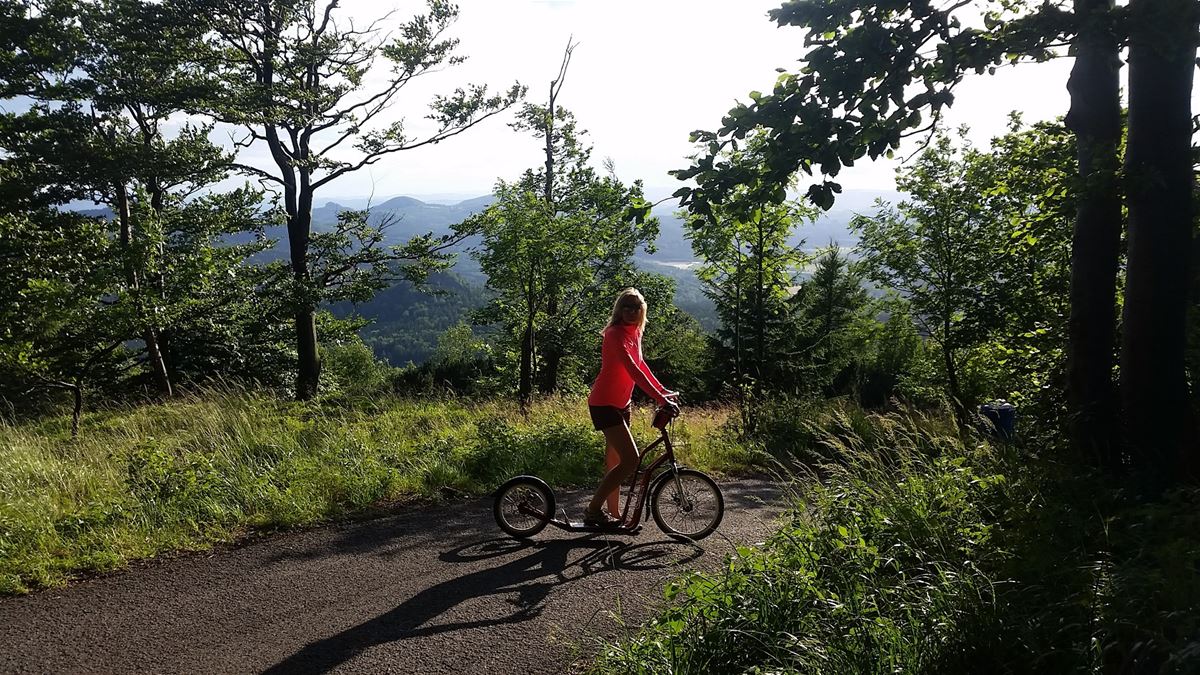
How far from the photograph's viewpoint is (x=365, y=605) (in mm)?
4363

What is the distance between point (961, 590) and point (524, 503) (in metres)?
3.47

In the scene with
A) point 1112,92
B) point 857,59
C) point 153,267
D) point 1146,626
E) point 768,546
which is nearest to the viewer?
point 1146,626

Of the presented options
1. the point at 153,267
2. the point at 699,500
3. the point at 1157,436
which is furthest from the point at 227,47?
the point at 1157,436

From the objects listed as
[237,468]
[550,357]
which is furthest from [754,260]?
[550,357]

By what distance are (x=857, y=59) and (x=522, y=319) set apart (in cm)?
1909

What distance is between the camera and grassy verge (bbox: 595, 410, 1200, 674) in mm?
2666

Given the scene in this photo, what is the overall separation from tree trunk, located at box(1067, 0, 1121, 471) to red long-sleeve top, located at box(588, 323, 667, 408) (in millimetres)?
3048

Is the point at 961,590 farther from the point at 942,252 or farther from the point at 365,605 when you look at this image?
the point at 942,252

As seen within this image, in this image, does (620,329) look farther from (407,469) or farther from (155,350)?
(155,350)

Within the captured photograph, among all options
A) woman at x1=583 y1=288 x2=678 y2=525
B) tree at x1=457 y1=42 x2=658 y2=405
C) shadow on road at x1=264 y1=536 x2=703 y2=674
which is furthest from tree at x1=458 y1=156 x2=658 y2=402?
shadow on road at x1=264 y1=536 x2=703 y2=674

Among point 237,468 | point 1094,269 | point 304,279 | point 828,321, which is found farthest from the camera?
point 828,321

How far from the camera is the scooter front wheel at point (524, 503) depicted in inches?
220

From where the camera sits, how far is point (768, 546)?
4238 millimetres

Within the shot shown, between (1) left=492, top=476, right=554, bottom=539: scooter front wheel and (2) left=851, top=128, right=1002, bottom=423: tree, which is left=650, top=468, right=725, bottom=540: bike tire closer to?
(1) left=492, top=476, right=554, bottom=539: scooter front wheel
